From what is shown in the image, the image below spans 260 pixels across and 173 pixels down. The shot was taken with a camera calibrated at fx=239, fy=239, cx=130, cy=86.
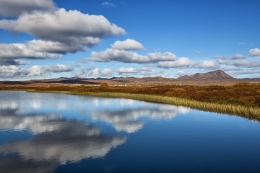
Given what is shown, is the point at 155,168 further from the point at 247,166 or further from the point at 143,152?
the point at 247,166

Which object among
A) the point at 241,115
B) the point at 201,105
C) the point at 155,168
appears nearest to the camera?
the point at 155,168

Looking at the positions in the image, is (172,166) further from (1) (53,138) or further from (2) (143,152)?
(1) (53,138)

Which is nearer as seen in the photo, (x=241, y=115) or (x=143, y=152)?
(x=143, y=152)

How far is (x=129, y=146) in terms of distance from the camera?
16156 millimetres

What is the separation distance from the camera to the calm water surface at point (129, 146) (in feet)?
41.0

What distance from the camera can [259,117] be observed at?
1006 inches

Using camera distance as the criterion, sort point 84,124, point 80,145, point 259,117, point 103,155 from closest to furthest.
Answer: point 103,155, point 80,145, point 84,124, point 259,117

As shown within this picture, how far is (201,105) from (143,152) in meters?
22.3

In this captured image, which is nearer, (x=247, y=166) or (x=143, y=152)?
(x=247, y=166)

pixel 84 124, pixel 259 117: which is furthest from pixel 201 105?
pixel 84 124

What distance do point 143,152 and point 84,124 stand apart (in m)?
10.2

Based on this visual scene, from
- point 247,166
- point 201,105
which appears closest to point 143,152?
point 247,166

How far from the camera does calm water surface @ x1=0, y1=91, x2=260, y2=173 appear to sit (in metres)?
12.5

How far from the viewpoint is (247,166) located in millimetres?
12812
